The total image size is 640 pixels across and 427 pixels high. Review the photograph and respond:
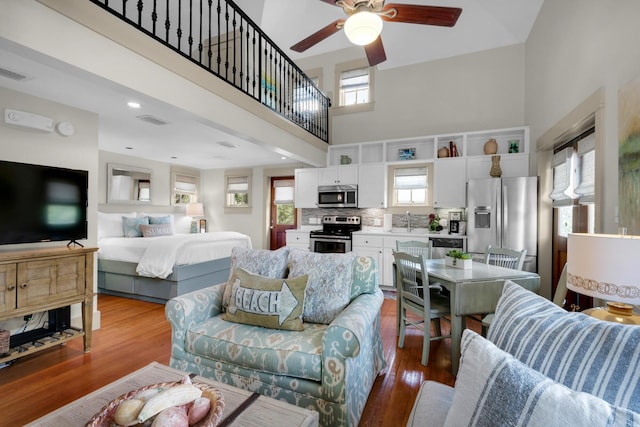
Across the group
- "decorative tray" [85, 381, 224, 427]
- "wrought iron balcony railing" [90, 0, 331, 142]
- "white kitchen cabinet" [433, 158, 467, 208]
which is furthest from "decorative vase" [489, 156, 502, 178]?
"decorative tray" [85, 381, 224, 427]

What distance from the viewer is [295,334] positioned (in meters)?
1.83

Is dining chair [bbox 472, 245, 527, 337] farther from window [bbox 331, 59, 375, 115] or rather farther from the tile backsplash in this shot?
window [bbox 331, 59, 375, 115]

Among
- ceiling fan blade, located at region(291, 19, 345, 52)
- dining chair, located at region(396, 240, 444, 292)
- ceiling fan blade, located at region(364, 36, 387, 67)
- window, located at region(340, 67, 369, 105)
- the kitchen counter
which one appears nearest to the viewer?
ceiling fan blade, located at region(291, 19, 345, 52)

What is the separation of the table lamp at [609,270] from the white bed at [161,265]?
4.11 metres

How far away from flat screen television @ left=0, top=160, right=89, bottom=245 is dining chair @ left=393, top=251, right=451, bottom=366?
3.09 metres

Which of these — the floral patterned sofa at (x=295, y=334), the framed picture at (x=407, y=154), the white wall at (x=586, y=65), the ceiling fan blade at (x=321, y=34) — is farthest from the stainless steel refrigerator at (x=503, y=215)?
the ceiling fan blade at (x=321, y=34)

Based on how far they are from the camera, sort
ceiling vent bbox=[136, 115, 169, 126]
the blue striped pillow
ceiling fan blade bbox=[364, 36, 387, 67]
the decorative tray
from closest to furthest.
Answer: the blue striped pillow → the decorative tray → ceiling fan blade bbox=[364, 36, 387, 67] → ceiling vent bbox=[136, 115, 169, 126]

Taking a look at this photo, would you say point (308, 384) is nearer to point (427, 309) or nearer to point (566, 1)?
point (427, 309)

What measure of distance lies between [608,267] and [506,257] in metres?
2.20

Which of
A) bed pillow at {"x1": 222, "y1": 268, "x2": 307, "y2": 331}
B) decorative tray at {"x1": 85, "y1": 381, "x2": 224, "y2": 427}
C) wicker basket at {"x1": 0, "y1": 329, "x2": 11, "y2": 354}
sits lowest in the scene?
wicker basket at {"x1": 0, "y1": 329, "x2": 11, "y2": 354}

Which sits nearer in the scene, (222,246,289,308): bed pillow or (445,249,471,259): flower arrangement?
(222,246,289,308): bed pillow

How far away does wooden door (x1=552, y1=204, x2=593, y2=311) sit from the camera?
8.93ft

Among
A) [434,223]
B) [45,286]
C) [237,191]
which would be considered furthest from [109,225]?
[434,223]

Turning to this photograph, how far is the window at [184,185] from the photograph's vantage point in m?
6.96
